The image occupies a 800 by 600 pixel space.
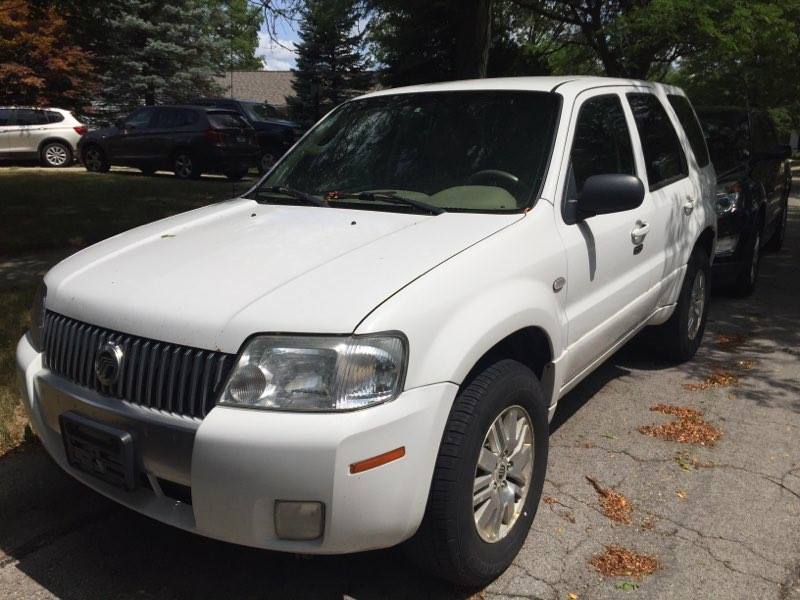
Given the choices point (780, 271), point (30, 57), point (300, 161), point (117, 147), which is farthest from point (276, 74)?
point (300, 161)

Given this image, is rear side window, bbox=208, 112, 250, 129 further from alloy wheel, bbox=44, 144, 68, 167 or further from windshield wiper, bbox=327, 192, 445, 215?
windshield wiper, bbox=327, 192, 445, 215

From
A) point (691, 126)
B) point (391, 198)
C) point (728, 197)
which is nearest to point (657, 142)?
point (691, 126)

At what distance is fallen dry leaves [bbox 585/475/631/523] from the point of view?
11.6 ft

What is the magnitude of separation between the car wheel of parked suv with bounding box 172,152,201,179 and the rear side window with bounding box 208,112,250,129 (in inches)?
37.0

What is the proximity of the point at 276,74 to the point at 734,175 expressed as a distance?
47.7 m

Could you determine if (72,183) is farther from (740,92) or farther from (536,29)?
(740,92)

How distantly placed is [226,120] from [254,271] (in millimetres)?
16167

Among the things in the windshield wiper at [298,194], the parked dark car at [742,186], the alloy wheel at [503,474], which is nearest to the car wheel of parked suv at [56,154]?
the parked dark car at [742,186]

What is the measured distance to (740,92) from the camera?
19.9 metres

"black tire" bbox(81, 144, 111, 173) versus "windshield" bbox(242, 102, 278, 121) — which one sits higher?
"windshield" bbox(242, 102, 278, 121)

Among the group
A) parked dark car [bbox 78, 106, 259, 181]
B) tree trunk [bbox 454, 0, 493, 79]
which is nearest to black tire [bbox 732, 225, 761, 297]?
tree trunk [bbox 454, 0, 493, 79]

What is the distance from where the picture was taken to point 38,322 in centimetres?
325

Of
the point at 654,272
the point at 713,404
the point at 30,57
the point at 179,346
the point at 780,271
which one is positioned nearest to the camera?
the point at 179,346

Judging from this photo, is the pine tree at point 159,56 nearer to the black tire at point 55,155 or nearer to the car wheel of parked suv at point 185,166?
the black tire at point 55,155
